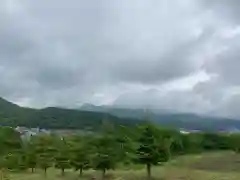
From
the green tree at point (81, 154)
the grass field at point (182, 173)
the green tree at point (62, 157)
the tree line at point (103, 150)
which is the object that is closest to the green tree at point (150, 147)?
the tree line at point (103, 150)

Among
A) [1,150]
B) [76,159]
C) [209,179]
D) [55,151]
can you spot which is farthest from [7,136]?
[209,179]

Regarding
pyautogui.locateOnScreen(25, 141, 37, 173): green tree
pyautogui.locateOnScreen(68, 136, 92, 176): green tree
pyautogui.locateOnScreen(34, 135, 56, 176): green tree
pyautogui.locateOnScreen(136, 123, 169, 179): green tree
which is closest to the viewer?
pyautogui.locateOnScreen(136, 123, 169, 179): green tree

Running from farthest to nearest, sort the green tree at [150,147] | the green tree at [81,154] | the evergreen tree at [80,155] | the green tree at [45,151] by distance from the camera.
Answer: the green tree at [45,151] < the evergreen tree at [80,155] < the green tree at [81,154] < the green tree at [150,147]

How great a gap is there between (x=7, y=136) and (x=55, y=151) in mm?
28193

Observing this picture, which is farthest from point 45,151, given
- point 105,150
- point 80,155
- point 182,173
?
point 182,173

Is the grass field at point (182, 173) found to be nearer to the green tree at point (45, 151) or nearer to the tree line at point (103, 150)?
the tree line at point (103, 150)

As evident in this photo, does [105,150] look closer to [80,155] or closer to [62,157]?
[80,155]

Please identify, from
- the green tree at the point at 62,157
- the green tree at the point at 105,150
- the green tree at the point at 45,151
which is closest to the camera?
the green tree at the point at 105,150

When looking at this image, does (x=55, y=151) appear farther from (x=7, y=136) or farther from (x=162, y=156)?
(x=7, y=136)

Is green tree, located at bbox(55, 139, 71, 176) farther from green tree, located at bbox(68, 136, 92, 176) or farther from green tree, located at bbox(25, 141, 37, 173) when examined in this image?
green tree, located at bbox(25, 141, 37, 173)

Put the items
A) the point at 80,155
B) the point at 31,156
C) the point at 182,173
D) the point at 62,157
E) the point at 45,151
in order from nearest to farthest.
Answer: the point at 182,173
the point at 80,155
the point at 62,157
the point at 45,151
the point at 31,156

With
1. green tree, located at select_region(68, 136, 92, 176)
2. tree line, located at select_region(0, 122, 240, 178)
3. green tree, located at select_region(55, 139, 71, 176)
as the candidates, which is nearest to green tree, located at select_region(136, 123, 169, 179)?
tree line, located at select_region(0, 122, 240, 178)

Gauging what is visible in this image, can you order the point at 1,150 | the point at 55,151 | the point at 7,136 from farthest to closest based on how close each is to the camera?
the point at 7,136 → the point at 1,150 → the point at 55,151

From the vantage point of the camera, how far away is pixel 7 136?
90.2 meters
